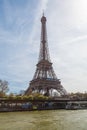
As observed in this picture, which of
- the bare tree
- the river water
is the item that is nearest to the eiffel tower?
the bare tree

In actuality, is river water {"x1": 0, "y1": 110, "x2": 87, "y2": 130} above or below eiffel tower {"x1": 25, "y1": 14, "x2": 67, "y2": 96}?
below

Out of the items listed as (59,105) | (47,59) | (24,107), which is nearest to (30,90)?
(47,59)

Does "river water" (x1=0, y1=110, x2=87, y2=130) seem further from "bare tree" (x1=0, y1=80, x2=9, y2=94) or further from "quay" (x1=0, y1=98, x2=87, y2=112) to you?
"bare tree" (x1=0, y1=80, x2=9, y2=94)

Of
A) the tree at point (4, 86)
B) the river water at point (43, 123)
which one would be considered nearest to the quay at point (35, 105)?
the tree at point (4, 86)

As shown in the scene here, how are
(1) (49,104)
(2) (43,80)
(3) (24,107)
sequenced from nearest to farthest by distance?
(3) (24,107) < (1) (49,104) < (2) (43,80)

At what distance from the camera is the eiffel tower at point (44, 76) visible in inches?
3051

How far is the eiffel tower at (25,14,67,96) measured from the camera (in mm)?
77500

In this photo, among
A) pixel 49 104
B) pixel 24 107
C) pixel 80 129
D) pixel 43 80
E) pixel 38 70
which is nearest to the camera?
pixel 80 129

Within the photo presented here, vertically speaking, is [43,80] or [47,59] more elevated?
[47,59]

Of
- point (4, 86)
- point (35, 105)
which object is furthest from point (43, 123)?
point (4, 86)

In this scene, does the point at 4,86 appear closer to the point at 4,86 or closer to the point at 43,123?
the point at 4,86

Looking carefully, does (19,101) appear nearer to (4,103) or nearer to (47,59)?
(4,103)

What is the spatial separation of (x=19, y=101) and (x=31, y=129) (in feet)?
123

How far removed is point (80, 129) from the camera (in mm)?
22078
